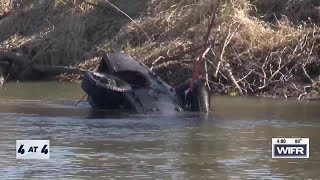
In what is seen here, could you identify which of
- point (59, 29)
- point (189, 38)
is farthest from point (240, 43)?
point (59, 29)

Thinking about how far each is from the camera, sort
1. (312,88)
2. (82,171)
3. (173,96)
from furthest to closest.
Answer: (312,88)
(173,96)
(82,171)

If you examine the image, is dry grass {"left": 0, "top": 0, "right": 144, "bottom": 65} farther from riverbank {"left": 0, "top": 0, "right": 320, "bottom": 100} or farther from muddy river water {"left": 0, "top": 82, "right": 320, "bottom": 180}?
muddy river water {"left": 0, "top": 82, "right": 320, "bottom": 180}

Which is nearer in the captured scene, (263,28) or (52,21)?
(263,28)

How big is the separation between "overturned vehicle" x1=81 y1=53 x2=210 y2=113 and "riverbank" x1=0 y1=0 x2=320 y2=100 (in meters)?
3.64

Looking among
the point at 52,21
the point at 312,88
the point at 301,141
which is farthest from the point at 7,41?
the point at 301,141

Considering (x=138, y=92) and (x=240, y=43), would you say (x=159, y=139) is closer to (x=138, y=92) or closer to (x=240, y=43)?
(x=138, y=92)

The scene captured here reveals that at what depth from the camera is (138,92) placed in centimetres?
2078

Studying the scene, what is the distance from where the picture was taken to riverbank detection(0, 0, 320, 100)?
82.6 ft

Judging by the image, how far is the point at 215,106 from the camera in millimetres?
22188

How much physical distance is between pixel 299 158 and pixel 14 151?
13.3ft

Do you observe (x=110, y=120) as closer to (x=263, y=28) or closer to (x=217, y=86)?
(x=217, y=86)

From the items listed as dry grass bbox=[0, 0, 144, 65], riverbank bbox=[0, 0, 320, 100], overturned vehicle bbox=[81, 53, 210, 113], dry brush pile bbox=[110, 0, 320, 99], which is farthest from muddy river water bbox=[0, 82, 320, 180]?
dry grass bbox=[0, 0, 144, 65]

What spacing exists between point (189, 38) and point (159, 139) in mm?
11442

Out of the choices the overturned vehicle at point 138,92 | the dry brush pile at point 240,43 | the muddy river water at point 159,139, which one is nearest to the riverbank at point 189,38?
the dry brush pile at point 240,43
